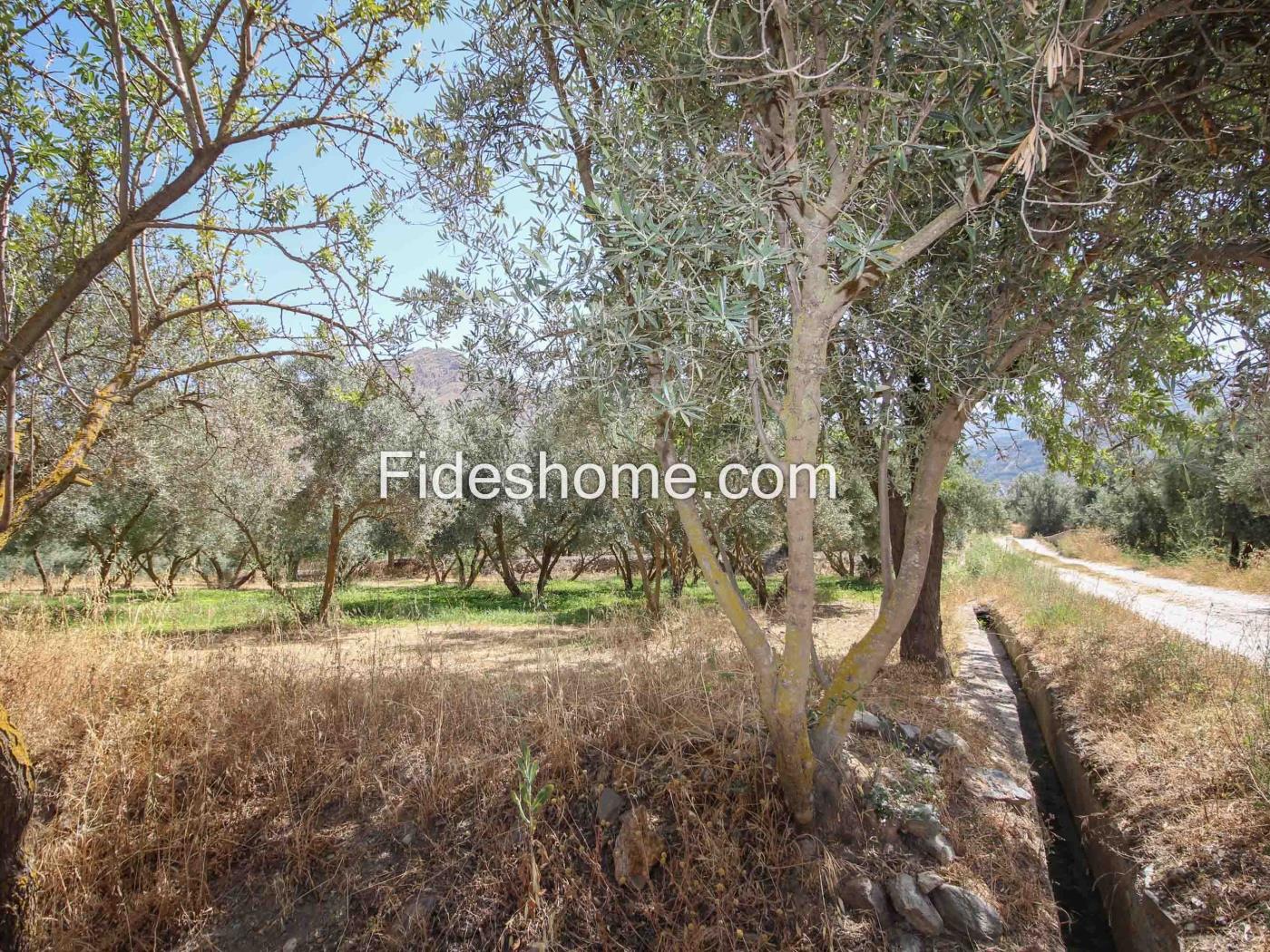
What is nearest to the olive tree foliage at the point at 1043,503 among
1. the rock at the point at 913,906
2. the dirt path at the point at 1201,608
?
the dirt path at the point at 1201,608

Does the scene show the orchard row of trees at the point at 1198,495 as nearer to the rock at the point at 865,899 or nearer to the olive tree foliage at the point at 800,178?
the olive tree foliage at the point at 800,178

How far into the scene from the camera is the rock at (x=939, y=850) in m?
3.24

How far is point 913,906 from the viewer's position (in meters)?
2.97

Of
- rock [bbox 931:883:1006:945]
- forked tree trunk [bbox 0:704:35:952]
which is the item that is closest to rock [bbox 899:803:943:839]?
rock [bbox 931:883:1006:945]

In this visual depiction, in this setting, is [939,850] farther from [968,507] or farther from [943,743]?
[968,507]

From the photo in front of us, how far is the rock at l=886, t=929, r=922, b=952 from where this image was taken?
2.86m

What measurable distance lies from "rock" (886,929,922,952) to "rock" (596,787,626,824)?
1.53 m

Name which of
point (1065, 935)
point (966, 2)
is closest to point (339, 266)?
point (966, 2)

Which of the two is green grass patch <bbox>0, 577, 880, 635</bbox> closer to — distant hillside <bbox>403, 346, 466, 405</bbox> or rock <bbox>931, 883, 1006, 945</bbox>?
distant hillside <bbox>403, 346, 466, 405</bbox>

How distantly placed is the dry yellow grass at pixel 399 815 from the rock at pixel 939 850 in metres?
0.09

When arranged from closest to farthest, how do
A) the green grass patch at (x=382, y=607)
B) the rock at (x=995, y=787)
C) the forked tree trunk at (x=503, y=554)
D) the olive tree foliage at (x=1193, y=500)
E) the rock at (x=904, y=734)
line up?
1. the rock at (x=995, y=787)
2. the rock at (x=904, y=734)
3. the olive tree foliage at (x=1193, y=500)
4. the green grass patch at (x=382, y=607)
5. the forked tree trunk at (x=503, y=554)

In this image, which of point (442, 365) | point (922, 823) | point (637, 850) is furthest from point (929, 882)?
point (442, 365)

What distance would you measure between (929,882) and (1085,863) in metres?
2.85

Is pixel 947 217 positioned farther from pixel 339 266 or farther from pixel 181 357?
pixel 181 357
